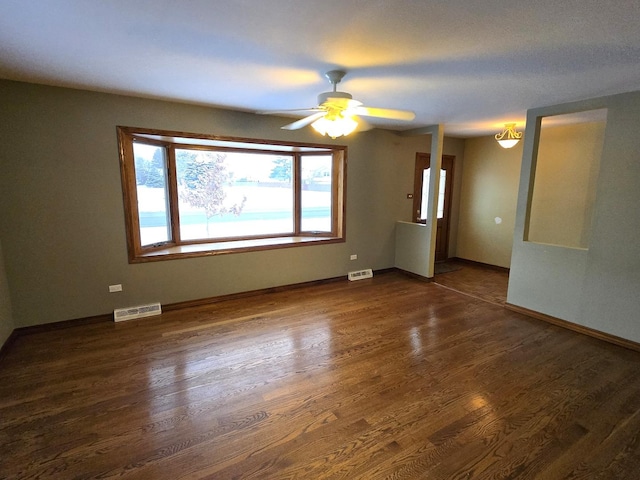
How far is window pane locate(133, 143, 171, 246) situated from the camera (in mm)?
3770

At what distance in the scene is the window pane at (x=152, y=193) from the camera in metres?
3.77

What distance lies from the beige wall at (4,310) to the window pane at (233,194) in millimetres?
1767

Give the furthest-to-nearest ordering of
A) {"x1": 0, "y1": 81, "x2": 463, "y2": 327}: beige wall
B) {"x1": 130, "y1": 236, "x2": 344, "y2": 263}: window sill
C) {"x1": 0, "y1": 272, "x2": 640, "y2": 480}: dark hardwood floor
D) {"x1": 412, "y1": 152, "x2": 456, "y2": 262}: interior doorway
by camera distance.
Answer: {"x1": 412, "y1": 152, "x2": 456, "y2": 262}: interior doorway, {"x1": 130, "y1": 236, "x2": 344, "y2": 263}: window sill, {"x1": 0, "y1": 81, "x2": 463, "y2": 327}: beige wall, {"x1": 0, "y1": 272, "x2": 640, "y2": 480}: dark hardwood floor

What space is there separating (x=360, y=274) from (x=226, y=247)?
7.23ft

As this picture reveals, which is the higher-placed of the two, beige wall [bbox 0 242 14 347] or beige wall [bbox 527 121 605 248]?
beige wall [bbox 527 121 605 248]

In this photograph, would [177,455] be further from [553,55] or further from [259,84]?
[553,55]

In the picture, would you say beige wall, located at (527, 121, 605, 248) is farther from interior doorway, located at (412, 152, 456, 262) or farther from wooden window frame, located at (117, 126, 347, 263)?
wooden window frame, located at (117, 126, 347, 263)

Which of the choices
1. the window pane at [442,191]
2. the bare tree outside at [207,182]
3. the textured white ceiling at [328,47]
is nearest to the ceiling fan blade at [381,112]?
the textured white ceiling at [328,47]

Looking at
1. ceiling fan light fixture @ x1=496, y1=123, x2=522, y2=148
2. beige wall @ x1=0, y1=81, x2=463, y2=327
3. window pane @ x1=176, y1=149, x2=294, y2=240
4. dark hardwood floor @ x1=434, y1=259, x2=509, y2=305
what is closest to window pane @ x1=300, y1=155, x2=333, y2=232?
window pane @ x1=176, y1=149, x2=294, y2=240

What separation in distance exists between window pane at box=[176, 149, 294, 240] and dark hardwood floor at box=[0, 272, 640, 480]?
1.47 m

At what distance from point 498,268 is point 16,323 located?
6.78 meters

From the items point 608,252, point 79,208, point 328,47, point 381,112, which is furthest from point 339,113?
point 608,252

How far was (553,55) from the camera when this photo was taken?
2146mm

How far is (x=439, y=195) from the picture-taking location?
5953 mm
